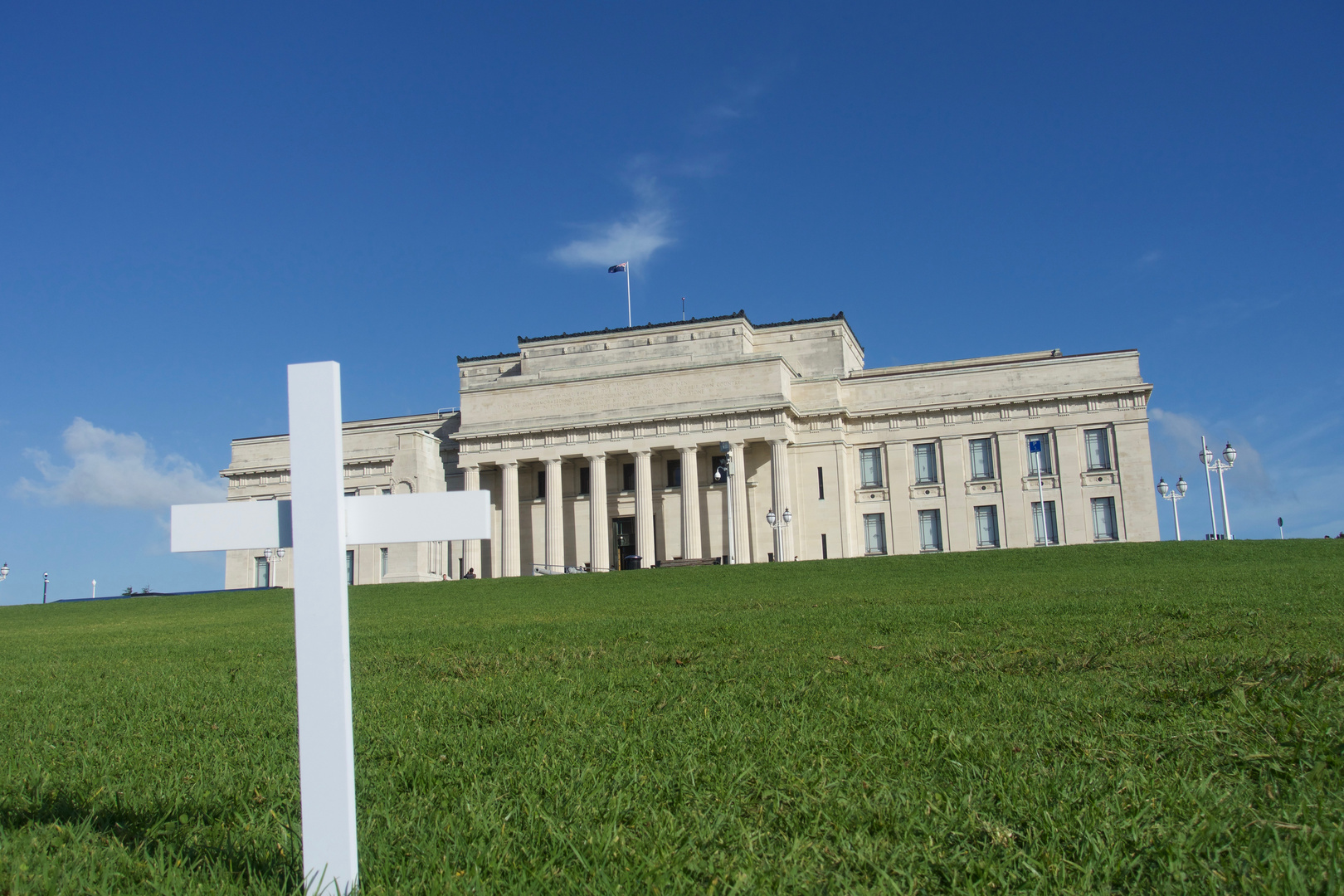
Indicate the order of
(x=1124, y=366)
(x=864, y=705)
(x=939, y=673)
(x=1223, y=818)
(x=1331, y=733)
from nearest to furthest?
1. (x=1223, y=818)
2. (x=1331, y=733)
3. (x=864, y=705)
4. (x=939, y=673)
5. (x=1124, y=366)

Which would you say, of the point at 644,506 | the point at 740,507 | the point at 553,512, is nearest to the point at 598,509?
the point at 553,512

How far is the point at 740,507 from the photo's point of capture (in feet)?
169

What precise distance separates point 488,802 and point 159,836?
1276 millimetres

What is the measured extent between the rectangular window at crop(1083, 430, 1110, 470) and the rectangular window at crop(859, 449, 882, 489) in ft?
34.2

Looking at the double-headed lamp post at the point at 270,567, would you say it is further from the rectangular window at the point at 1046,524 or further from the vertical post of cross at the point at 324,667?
the vertical post of cross at the point at 324,667

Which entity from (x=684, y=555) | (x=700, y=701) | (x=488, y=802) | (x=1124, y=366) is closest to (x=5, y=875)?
(x=488, y=802)

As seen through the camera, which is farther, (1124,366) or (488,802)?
(1124,366)

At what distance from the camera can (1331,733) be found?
182 inches

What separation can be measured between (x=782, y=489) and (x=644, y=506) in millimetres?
7309

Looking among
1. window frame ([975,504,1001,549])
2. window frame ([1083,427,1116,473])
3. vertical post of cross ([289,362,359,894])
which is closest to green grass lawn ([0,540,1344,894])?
vertical post of cross ([289,362,359,894])

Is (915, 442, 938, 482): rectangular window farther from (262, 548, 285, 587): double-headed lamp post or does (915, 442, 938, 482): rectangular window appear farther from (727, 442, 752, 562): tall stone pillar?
(262, 548, 285, 587): double-headed lamp post

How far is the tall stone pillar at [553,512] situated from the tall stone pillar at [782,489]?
11606 mm

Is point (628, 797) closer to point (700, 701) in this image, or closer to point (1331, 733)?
point (700, 701)

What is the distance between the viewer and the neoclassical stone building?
50312mm
